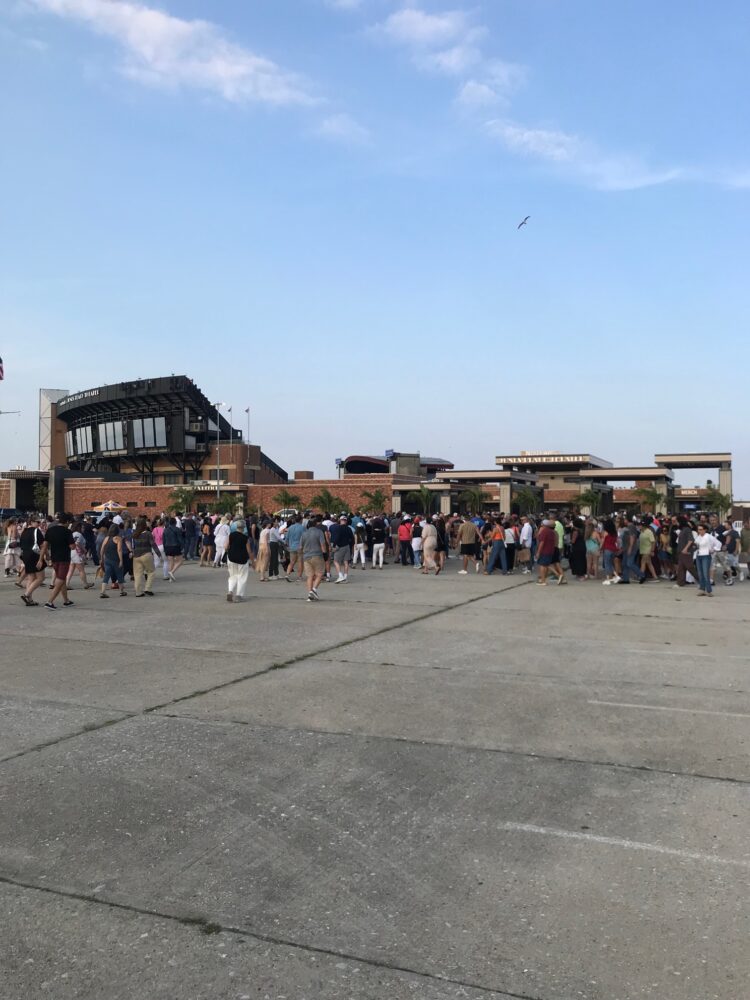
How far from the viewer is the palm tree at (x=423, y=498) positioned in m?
67.1

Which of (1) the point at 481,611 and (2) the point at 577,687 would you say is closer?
(2) the point at 577,687

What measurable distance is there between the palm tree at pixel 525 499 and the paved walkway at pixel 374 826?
58.8 m

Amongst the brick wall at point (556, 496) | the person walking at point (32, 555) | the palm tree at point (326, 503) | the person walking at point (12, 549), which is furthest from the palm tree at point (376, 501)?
the person walking at point (32, 555)

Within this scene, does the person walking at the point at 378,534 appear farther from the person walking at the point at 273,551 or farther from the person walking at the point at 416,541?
the person walking at the point at 273,551

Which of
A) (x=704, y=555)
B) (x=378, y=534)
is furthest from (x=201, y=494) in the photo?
(x=704, y=555)

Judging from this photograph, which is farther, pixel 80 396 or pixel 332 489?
pixel 80 396

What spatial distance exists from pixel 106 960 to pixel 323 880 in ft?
3.45

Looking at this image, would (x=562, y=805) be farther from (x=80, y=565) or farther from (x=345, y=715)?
(x=80, y=565)

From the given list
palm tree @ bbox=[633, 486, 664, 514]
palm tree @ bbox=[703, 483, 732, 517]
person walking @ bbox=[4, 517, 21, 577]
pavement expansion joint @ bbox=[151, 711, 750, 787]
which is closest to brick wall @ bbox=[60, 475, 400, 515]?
palm tree @ bbox=[633, 486, 664, 514]

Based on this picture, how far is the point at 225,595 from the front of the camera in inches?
650

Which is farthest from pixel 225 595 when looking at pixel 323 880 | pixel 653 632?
pixel 323 880

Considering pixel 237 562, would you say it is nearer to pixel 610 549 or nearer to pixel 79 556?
pixel 79 556

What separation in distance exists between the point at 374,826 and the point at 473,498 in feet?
220

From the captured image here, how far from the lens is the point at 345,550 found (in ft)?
63.7
